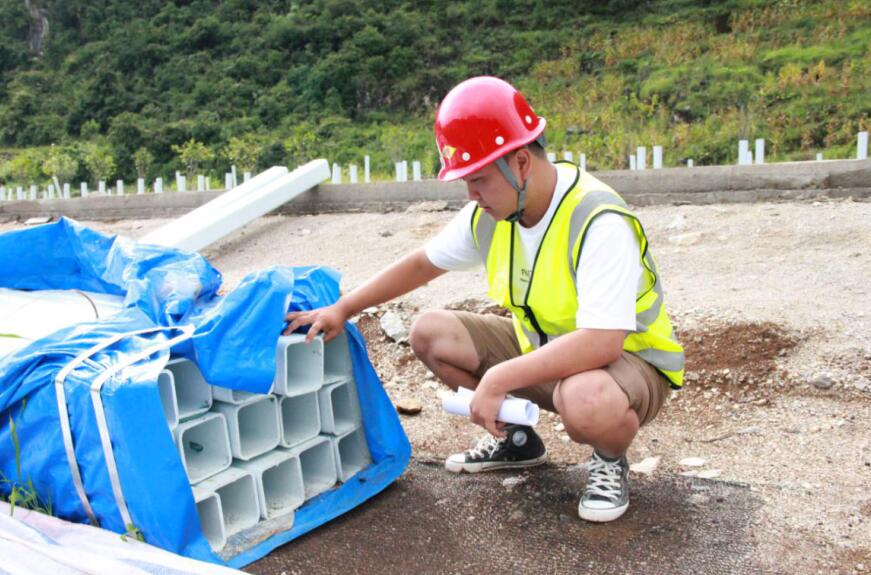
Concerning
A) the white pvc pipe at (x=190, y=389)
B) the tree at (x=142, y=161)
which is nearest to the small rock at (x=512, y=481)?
the white pvc pipe at (x=190, y=389)

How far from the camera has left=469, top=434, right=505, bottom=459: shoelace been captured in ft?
8.53

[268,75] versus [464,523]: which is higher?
[268,75]

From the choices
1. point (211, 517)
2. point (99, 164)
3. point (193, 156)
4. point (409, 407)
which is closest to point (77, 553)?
point (211, 517)

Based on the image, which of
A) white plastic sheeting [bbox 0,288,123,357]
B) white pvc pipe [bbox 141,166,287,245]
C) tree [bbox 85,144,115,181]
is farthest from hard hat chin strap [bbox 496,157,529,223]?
tree [bbox 85,144,115,181]

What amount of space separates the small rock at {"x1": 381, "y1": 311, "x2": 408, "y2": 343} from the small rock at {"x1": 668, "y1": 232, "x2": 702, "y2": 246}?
6.03 ft

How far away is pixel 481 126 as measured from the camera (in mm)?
2023

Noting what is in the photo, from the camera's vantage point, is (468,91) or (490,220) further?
(490,220)

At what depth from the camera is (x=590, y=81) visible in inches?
654

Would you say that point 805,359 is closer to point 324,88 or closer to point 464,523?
point 464,523

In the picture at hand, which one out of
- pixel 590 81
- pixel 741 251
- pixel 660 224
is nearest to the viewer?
pixel 741 251

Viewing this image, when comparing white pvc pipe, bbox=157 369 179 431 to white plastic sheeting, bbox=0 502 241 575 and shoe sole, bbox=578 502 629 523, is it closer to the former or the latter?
white plastic sheeting, bbox=0 502 241 575

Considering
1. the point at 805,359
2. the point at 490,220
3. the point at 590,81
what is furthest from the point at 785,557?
the point at 590,81

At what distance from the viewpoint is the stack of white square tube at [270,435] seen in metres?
2.15

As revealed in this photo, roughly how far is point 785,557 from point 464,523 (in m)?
0.84
